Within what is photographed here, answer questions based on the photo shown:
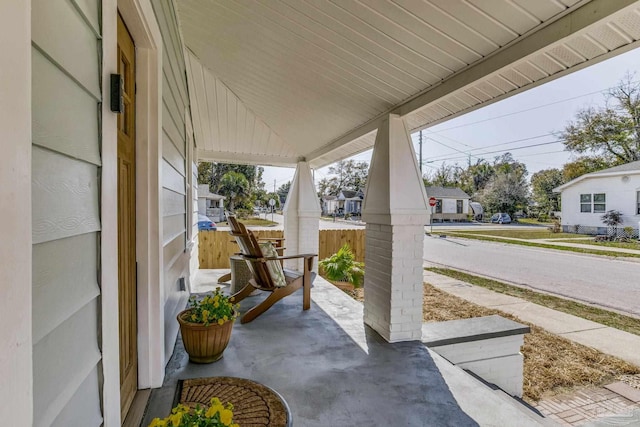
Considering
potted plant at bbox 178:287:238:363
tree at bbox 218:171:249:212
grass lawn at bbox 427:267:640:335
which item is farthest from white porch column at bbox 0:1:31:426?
tree at bbox 218:171:249:212

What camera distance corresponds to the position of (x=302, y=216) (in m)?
7.04

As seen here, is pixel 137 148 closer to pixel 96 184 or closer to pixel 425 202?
pixel 96 184

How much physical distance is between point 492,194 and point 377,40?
100 feet

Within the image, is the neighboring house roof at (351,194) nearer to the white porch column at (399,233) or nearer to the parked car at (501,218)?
the parked car at (501,218)

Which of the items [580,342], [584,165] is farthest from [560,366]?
[584,165]

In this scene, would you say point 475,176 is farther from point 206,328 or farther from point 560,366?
point 206,328

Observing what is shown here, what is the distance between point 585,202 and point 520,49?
16968mm

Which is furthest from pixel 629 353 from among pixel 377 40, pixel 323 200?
pixel 323 200

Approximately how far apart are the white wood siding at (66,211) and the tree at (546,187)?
29.4m

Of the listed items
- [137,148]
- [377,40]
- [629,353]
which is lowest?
[629,353]

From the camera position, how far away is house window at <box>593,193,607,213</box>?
46.6 ft

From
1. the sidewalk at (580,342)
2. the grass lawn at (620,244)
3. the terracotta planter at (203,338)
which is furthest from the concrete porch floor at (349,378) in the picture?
the grass lawn at (620,244)

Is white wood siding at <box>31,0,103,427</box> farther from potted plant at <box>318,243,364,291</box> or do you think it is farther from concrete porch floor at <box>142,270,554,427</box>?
potted plant at <box>318,243,364,291</box>

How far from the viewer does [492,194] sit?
29469 mm
